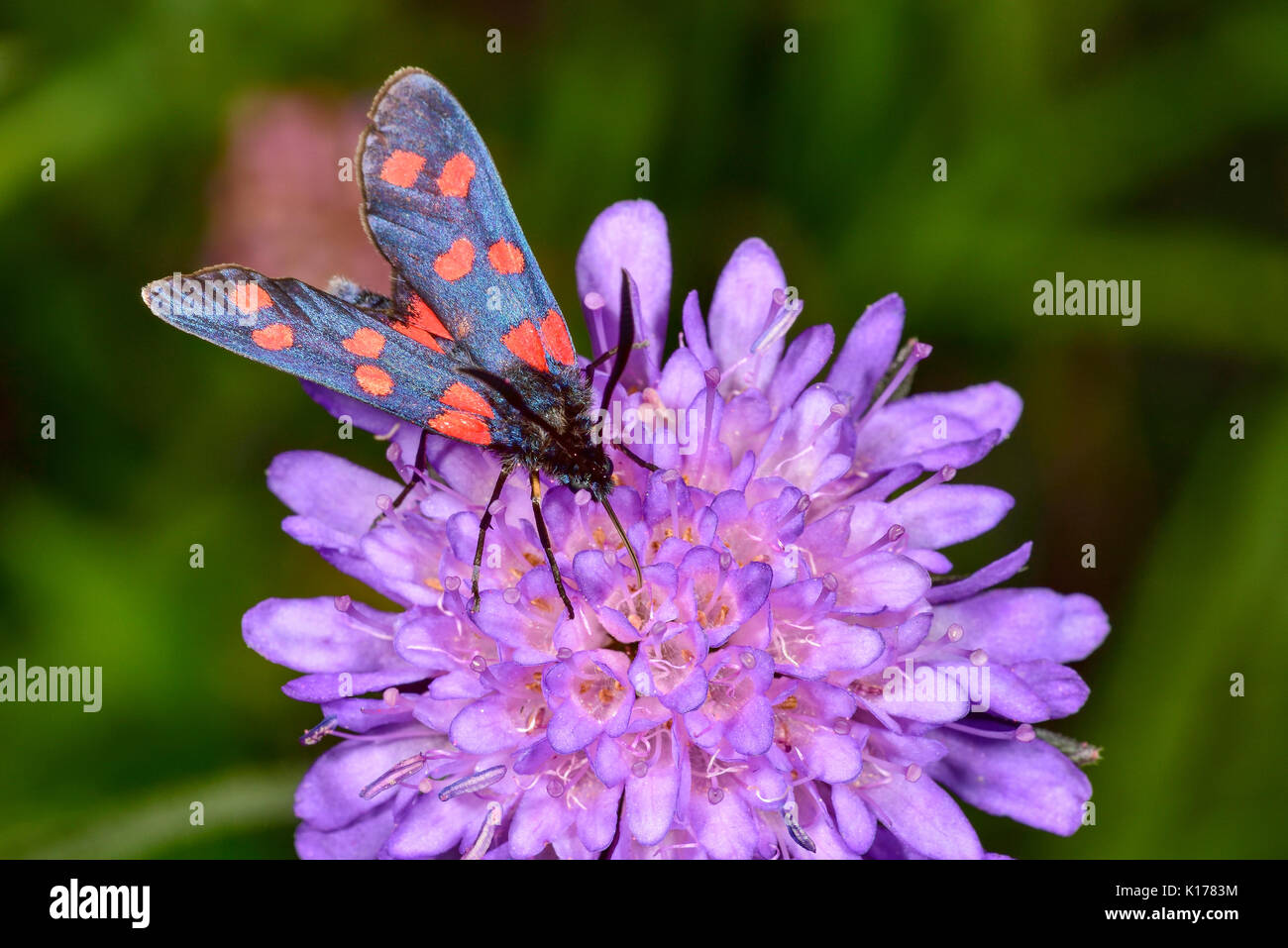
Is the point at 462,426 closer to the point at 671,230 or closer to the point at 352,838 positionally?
the point at 352,838

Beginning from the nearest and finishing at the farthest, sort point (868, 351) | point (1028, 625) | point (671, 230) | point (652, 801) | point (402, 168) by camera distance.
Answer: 1. point (652, 801)
2. point (402, 168)
3. point (1028, 625)
4. point (868, 351)
5. point (671, 230)

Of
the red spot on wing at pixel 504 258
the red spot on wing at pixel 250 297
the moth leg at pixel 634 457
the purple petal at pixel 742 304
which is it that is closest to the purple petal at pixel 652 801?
the moth leg at pixel 634 457

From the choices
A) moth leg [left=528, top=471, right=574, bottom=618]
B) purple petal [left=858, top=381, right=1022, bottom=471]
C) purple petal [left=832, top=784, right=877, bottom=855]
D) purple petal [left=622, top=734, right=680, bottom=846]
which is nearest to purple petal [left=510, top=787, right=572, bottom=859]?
purple petal [left=622, top=734, right=680, bottom=846]

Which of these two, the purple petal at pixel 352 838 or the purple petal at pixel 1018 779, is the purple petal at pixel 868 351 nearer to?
the purple petal at pixel 1018 779

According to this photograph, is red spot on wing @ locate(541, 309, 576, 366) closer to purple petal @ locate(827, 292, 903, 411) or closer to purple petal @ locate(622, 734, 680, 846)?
purple petal @ locate(827, 292, 903, 411)

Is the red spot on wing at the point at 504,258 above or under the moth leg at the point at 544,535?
above

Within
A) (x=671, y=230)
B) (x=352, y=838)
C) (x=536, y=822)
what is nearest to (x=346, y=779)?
(x=352, y=838)
